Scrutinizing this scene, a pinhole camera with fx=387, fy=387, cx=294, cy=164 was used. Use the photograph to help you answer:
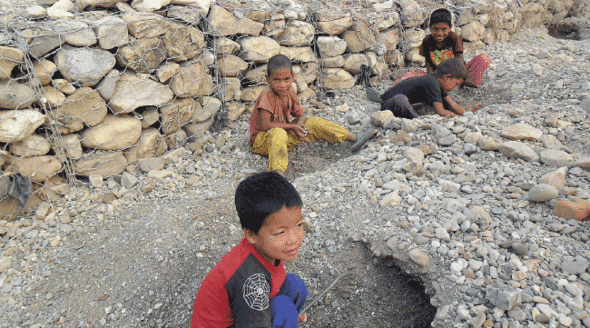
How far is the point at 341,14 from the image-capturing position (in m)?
4.15

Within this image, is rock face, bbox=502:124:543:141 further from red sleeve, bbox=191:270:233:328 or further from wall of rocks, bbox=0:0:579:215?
red sleeve, bbox=191:270:233:328

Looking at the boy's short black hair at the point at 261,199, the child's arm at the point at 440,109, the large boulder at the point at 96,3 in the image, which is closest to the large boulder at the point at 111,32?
the large boulder at the point at 96,3

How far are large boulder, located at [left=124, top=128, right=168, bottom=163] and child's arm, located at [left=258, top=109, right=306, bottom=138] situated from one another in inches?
32.3

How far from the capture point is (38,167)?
2.59 m

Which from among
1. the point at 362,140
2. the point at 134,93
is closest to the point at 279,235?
the point at 362,140

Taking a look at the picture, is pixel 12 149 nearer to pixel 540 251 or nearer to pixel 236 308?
pixel 236 308

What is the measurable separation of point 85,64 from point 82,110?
318 millimetres

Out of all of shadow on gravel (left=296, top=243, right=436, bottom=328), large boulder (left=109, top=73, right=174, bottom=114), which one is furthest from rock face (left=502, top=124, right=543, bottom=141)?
large boulder (left=109, top=73, right=174, bottom=114)

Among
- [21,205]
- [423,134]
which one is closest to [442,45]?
[423,134]

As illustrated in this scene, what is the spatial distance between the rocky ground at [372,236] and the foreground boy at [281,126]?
0.65 ft

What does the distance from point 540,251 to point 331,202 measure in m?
1.22

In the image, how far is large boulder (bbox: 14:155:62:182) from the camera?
2521mm

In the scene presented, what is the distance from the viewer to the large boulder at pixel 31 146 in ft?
8.14

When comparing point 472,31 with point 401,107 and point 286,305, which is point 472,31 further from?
point 286,305
